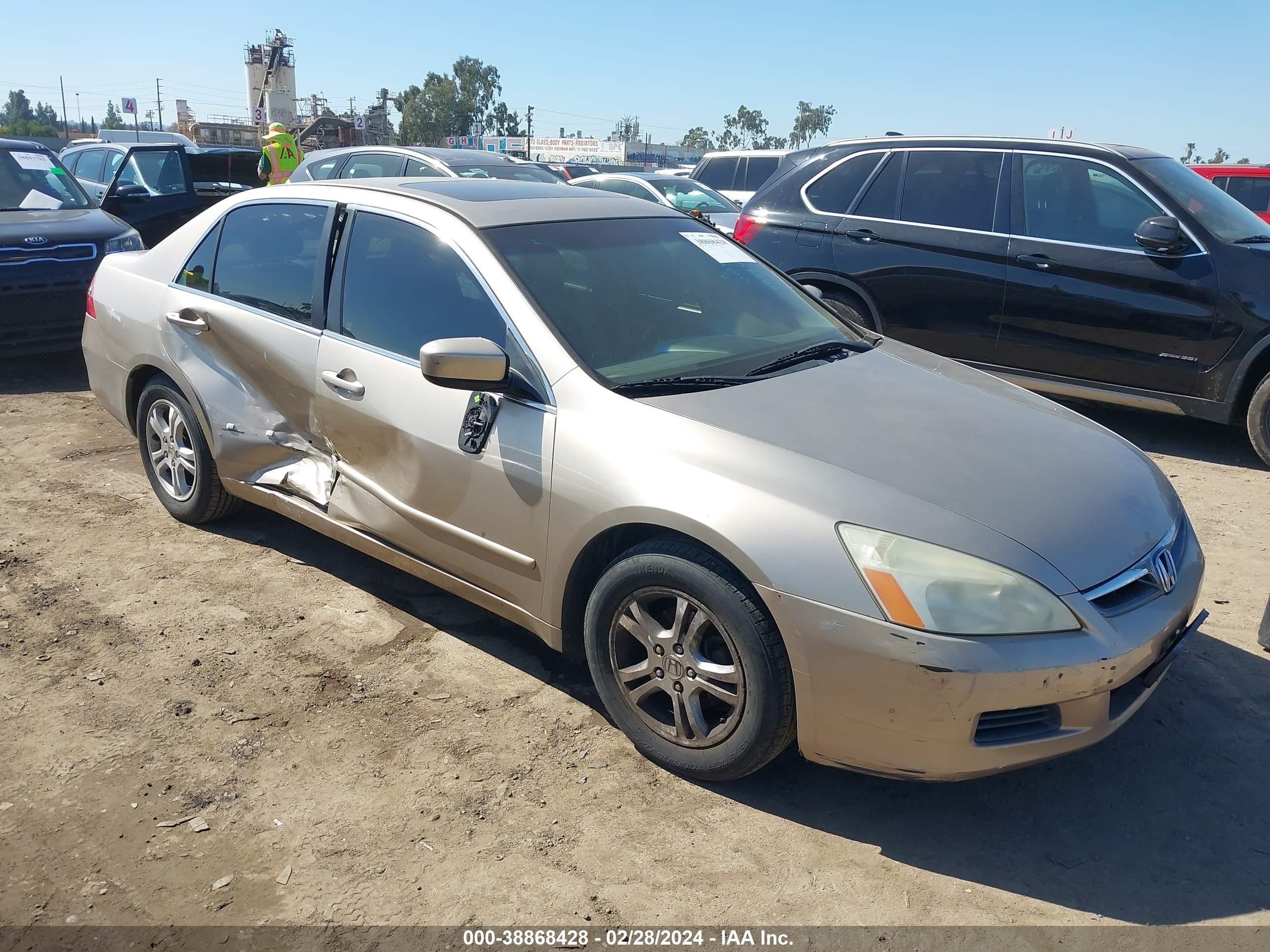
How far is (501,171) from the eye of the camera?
33.3 ft

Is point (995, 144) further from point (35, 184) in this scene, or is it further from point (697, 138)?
point (697, 138)

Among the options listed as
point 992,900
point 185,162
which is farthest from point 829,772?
point 185,162

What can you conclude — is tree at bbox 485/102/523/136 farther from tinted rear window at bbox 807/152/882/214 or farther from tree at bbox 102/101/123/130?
tinted rear window at bbox 807/152/882/214

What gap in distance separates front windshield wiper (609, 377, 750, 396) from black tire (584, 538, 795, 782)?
50 centimetres

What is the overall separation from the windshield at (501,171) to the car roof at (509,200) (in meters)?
5.05

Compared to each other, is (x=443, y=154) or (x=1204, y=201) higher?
(x=443, y=154)

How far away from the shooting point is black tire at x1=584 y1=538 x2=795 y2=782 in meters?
2.63

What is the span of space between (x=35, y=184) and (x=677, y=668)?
826cm

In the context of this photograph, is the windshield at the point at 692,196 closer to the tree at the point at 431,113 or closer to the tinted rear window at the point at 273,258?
the tinted rear window at the point at 273,258

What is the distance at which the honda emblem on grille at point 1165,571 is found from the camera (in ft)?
9.16

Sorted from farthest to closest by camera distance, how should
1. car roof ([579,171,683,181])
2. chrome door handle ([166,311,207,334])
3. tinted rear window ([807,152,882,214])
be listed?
1. car roof ([579,171,683,181])
2. tinted rear window ([807,152,882,214])
3. chrome door handle ([166,311,207,334])

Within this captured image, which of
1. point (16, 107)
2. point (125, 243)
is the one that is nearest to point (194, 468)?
point (125, 243)

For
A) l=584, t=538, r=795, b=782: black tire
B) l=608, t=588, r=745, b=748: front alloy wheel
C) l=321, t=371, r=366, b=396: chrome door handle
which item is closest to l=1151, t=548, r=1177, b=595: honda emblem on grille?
l=584, t=538, r=795, b=782: black tire

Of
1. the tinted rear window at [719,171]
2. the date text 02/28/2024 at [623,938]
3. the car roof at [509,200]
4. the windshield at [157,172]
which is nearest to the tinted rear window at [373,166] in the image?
the windshield at [157,172]
